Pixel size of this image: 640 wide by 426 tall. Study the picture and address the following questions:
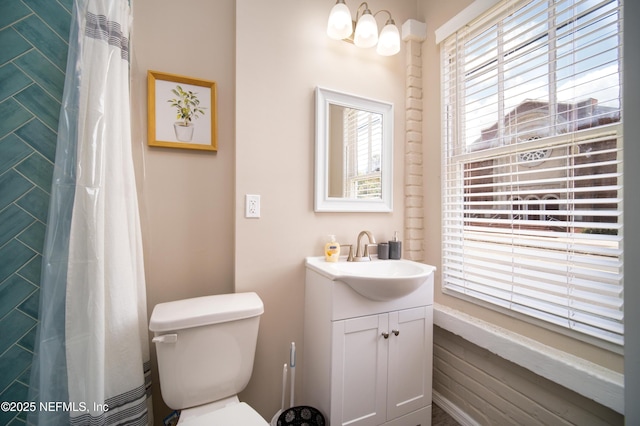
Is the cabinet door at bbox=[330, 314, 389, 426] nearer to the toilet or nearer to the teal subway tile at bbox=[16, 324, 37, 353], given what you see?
the toilet

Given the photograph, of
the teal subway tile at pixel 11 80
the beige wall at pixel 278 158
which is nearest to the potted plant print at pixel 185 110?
the beige wall at pixel 278 158

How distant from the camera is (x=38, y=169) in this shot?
1.05 meters

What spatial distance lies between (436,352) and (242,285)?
1346 millimetres

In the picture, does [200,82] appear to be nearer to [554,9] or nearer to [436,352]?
[554,9]

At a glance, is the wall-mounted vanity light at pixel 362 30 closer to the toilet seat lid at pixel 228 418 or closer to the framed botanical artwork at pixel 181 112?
the framed botanical artwork at pixel 181 112

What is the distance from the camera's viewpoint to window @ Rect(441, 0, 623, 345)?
3.32ft

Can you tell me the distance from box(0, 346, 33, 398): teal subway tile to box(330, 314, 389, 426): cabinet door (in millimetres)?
1252

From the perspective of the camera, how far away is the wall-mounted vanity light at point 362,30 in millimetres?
1486

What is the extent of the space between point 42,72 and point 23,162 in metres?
0.38

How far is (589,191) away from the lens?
41.6 inches

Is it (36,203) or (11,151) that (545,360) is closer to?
(36,203)

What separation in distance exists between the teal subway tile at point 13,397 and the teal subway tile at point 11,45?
1.27 metres

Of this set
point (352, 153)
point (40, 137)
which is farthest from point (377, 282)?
point (40, 137)

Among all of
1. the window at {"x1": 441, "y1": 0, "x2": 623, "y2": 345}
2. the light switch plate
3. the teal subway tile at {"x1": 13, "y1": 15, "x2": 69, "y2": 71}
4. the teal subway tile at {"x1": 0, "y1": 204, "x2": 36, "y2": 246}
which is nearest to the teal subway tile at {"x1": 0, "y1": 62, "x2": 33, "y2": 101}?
the teal subway tile at {"x1": 13, "y1": 15, "x2": 69, "y2": 71}
